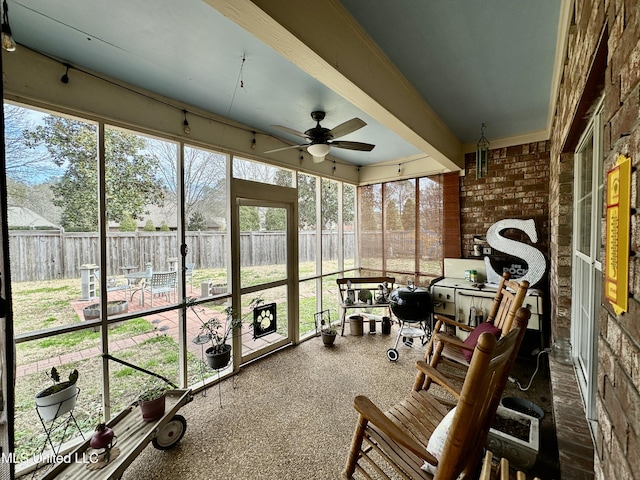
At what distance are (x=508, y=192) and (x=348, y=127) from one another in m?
2.56

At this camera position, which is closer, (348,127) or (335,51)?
(335,51)

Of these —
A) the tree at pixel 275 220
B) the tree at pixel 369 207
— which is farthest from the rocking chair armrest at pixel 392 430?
the tree at pixel 369 207

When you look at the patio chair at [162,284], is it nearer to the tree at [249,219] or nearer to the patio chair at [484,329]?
the tree at [249,219]

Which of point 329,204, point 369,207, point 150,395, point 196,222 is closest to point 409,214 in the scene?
point 369,207

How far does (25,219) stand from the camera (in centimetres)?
188

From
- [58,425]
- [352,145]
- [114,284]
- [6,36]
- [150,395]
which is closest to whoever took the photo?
[6,36]

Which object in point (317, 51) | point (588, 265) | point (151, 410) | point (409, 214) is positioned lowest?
point (151, 410)

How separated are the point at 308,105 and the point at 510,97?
1848mm

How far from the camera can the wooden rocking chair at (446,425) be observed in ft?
3.29

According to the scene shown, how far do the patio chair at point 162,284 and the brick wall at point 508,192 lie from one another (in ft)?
12.2

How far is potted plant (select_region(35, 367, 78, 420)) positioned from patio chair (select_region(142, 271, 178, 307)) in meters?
0.79

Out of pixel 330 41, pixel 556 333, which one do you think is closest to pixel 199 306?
pixel 330 41

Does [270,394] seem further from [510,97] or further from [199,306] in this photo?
[510,97]

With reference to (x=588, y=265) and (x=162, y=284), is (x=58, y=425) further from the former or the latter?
(x=588, y=265)
